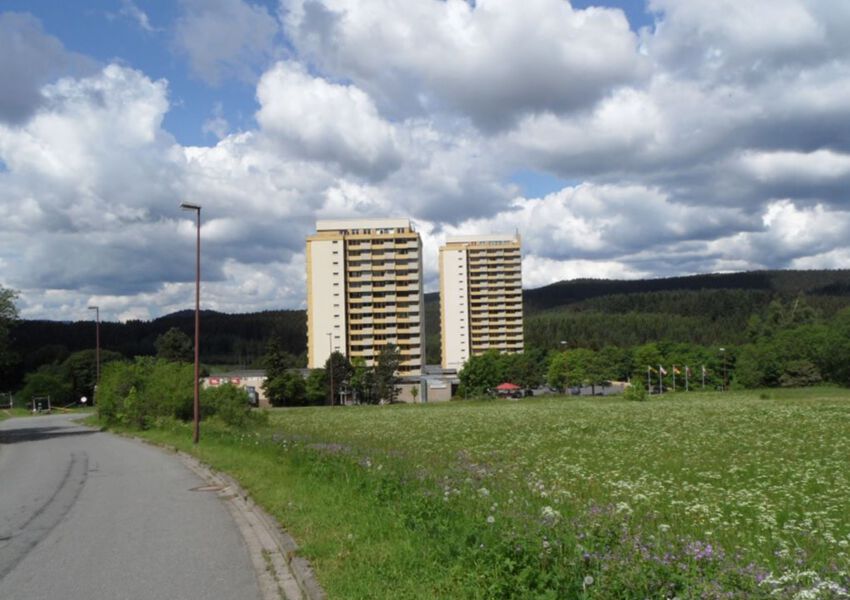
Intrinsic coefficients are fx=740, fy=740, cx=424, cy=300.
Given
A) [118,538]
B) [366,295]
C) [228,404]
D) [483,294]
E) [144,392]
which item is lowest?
[118,538]

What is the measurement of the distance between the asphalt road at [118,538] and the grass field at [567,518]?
1.10 meters

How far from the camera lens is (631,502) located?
11.5 metres

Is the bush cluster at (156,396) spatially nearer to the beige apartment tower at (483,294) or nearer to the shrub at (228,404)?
the shrub at (228,404)

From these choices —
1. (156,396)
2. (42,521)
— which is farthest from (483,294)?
(42,521)

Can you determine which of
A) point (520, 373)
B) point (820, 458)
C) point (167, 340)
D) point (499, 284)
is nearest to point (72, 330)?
point (167, 340)

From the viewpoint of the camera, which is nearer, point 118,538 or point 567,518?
point 567,518

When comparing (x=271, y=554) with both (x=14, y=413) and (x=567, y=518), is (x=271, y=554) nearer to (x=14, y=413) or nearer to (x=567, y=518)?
(x=567, y=518)

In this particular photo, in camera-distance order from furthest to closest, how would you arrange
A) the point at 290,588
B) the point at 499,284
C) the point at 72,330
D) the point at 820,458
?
the point at 72,330
the point at 499,284
the point at 820,458
the point at 290,588

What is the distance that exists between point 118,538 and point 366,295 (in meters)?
118

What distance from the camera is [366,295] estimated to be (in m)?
129

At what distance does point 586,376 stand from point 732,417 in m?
82.1

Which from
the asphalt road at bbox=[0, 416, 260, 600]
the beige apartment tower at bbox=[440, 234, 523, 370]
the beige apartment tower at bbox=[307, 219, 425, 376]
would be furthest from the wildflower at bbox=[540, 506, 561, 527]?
the beige apartment tower at bbox=[440, 234, 523, 370]

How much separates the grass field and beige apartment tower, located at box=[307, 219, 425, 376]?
104701 millimetres

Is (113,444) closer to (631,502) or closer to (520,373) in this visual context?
(631,502)
